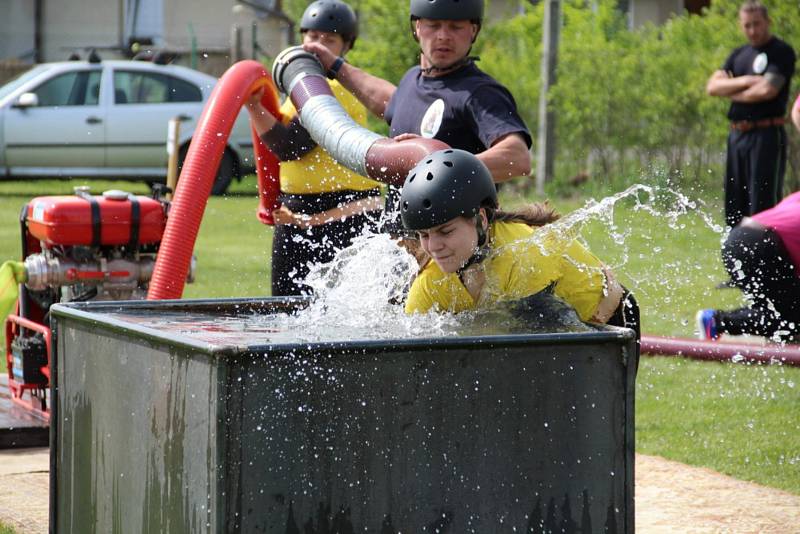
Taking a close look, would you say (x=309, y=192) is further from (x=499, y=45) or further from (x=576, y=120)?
(x=499, y=45)

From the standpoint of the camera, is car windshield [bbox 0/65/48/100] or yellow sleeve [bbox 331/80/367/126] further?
car windshield [bbox 0/65/48/100]

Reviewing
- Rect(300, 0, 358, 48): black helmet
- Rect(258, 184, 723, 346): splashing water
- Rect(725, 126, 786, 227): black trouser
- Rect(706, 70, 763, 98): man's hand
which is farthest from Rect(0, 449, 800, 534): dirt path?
Rect(706, 70, 763, 98): man's hand

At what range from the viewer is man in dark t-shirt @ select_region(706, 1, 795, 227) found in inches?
458

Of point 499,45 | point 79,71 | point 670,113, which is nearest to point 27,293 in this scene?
point 670,113

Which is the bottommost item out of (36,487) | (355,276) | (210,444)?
(36,487)

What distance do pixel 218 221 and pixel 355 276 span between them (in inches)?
501

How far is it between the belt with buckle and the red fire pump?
6.43 meters

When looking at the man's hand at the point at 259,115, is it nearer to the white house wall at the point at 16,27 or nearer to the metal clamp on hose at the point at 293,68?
the metal clamp on hose at the point at 293,68

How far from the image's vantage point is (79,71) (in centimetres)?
1967

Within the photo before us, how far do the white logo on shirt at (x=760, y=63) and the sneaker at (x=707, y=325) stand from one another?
390cm

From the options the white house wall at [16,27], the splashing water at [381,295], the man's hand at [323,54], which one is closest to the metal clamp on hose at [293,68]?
the man's hand at [323,54]

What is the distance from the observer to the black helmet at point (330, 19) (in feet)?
21.9

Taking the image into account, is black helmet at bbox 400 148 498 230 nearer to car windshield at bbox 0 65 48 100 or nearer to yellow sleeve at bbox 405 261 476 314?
yellow sleeve at bbox 405 261 476 314

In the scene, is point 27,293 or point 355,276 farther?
point 27,293
